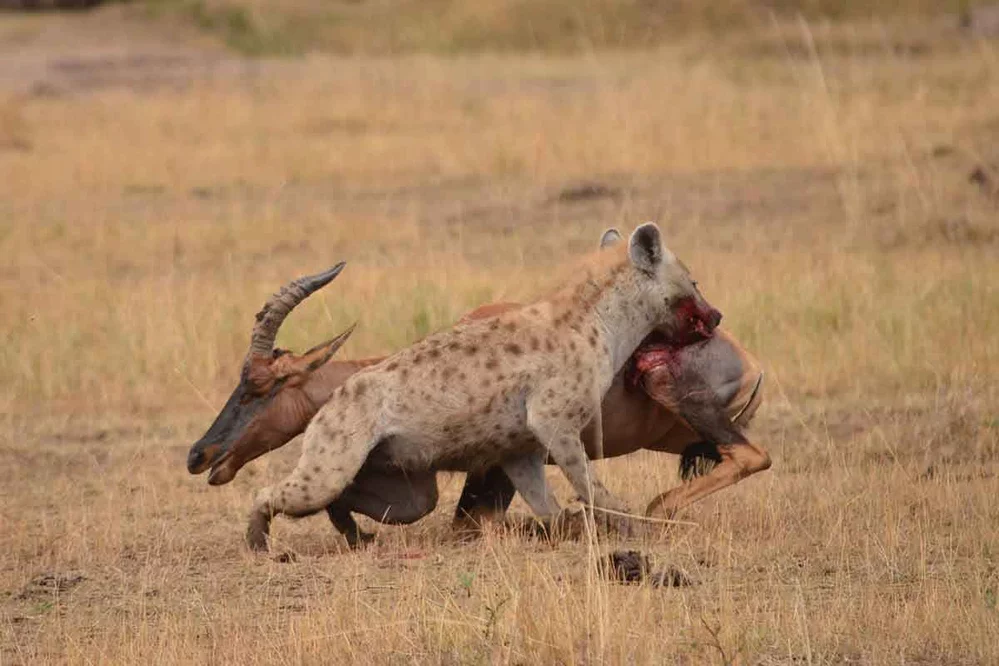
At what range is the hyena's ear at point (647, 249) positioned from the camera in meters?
7.02

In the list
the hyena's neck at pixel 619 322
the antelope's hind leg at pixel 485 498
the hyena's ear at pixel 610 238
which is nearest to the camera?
the hyena's neck at pixel 619 322

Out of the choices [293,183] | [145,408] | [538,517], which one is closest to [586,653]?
[538,517]

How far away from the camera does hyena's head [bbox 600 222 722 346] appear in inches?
280

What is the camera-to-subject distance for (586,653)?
5320 millimetres

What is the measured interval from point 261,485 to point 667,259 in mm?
2296

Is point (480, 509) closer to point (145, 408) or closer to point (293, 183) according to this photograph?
point (145, 408)

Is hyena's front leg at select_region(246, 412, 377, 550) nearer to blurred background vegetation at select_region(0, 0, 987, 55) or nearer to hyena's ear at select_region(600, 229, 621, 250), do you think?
hyena's ear at select_region(600, 229, 621, 250)

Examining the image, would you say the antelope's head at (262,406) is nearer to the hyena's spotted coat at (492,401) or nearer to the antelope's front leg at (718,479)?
the hyena's spotted coat at (492,401)

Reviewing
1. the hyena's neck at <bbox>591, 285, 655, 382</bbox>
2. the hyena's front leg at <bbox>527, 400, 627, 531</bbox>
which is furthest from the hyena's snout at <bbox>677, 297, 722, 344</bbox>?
the hyena's front leg at <bbox>527, 400, 627, 531</bbox>

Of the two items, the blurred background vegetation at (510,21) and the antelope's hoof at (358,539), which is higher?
the blurred background vegetation at (510,21)

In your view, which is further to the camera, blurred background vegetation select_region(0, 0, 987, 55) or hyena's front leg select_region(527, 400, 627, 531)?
blurred background vegetation select_region(0, 0, 987, 55)

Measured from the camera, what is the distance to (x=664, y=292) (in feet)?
23.4

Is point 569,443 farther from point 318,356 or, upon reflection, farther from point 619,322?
point 318,356

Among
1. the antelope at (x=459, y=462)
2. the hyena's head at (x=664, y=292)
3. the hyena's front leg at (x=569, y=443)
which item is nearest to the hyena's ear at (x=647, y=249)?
the hyena's head at (x=664, y=292)
